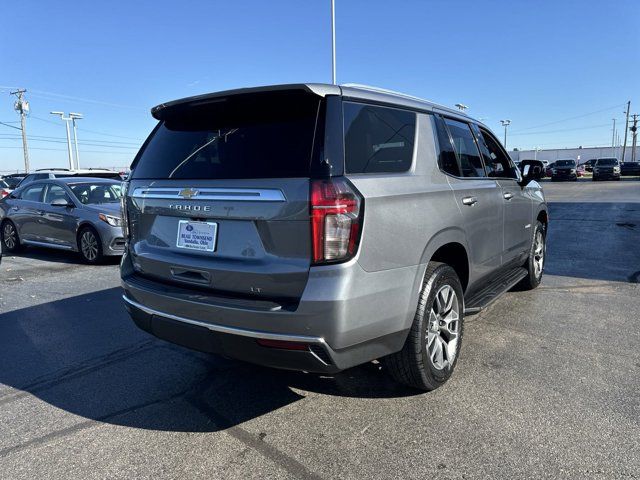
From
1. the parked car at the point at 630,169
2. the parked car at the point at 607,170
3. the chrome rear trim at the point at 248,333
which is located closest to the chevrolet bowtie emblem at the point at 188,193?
the chrome rear trim at the point at 248,333

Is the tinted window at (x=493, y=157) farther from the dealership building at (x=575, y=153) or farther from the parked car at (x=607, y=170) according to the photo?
the dealership building at (x=575, y=153)

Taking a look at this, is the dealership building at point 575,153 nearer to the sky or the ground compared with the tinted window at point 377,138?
nearer to the sky

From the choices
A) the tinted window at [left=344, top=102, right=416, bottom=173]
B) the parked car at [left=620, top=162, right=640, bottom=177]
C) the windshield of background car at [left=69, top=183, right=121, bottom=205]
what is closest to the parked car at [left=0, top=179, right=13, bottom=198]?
the windshield of background car at [left=69, top=183, right=121, bottom=205]

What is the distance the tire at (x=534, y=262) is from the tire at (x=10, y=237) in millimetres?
9813

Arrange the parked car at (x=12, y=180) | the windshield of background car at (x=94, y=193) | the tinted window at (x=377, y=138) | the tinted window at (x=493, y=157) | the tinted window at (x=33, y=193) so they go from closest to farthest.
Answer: the tinted window at (x=377, y=138) → the tinted window at (x=493, y=157) → the windshield of background car at (x=94, y=193) → the tinted window at (x=33, y=193) → the parked car at (x=12, y=180)

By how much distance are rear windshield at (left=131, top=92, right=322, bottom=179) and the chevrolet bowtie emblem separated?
12 cm

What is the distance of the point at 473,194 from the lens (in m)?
3.84

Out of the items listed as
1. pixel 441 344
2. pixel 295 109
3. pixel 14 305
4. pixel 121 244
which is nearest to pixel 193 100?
pixel 295 109

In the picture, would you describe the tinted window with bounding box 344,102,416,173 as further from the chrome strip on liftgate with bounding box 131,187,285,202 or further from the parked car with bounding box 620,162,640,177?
the parked car with bounding box 620,162,640,177

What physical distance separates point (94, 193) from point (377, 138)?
26.2ft

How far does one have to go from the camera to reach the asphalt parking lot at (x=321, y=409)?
8.42ft

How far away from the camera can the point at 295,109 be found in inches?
108

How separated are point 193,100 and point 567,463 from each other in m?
2.96

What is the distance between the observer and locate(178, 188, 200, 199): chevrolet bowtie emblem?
9.48ft
